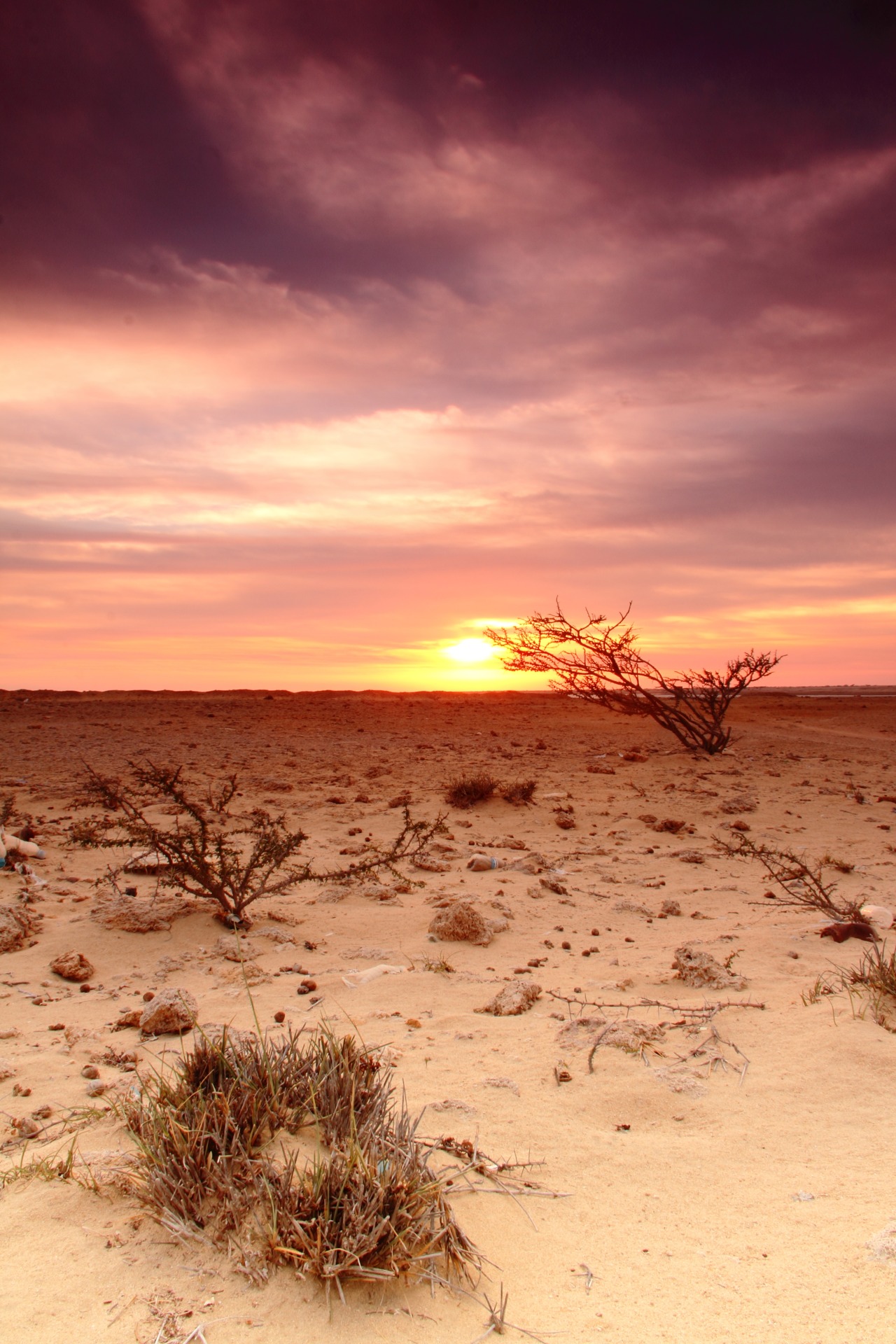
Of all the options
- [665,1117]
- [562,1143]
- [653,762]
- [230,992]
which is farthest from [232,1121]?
[653,762]

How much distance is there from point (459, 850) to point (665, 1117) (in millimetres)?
3971

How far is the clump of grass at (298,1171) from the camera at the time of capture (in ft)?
6.38

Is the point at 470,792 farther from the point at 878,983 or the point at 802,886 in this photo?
the point at 878,983

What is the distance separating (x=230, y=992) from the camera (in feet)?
13.1

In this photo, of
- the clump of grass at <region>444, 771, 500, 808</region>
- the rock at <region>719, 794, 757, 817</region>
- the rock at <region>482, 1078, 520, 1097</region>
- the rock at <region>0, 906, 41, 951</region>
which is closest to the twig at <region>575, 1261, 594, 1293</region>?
the rock at <region>482, 1078, 520, 1097</region>

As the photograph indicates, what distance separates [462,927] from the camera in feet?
15.6

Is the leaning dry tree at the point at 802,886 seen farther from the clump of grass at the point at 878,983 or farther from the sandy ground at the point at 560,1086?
the clump of grass at the point at 878,983

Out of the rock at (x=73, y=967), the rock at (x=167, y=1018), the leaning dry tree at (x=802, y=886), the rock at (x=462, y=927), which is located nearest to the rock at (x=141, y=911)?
the rock at (x=73, y=967)

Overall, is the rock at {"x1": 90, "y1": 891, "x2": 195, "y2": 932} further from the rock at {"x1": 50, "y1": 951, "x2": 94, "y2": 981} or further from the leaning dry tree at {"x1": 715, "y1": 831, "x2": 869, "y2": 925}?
the leaning dry tree at {"x1": 715, "y1": 831, "x2": 869, "y2": 925}

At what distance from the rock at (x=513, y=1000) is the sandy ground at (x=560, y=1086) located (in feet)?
0.20

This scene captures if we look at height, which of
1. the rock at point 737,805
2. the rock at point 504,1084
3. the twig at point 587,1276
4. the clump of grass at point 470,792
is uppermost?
the clump of grass at point 470,792

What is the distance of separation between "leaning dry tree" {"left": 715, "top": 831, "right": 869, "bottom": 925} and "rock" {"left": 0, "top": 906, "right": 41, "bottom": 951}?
4.18 metres

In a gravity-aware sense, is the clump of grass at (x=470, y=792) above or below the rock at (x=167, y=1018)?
above

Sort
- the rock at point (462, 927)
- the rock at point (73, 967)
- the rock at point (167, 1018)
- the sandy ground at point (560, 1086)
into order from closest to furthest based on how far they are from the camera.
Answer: the sandy ground at point (560, 1086)
the rock at point (167, 1018)
the rock at point (73, 967)
the rock at point (462, 927)
